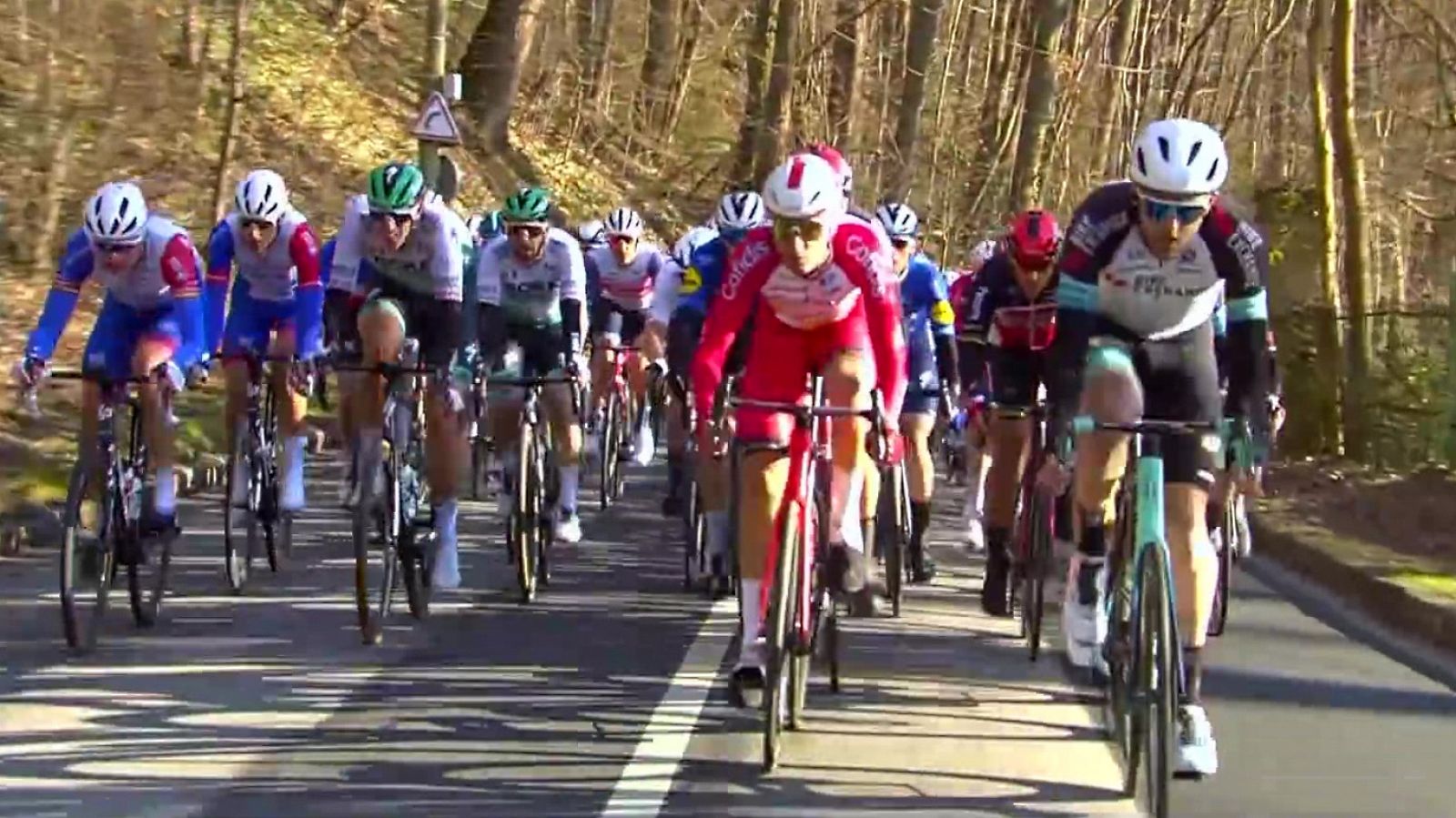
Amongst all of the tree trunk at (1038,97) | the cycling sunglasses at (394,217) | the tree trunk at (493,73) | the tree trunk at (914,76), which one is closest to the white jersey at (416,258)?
the cycling sunglasses at (394,217)

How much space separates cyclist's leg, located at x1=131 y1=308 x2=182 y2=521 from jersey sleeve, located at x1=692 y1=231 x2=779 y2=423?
121 inches

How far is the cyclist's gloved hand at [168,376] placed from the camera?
414 inches

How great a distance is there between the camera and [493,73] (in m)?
37.7

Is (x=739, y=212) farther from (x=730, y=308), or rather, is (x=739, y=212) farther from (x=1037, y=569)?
(x=730, y=308)

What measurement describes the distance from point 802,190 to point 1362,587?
20.5 feet

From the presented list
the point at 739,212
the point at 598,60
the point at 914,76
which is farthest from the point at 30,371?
the point at 598,60

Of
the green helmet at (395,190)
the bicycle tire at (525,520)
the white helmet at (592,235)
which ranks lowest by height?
the bicycle tire at (525,520)

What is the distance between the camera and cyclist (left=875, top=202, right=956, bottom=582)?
13.0 meters

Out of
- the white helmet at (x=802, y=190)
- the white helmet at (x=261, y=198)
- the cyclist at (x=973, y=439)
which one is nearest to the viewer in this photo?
the white helmet at (x=802, y=190)

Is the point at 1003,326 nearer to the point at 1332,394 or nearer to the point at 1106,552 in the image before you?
the point at 1106,552

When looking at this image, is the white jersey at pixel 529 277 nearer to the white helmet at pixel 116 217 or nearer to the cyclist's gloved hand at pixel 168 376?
the cyclist's gloved hand at pixel 168 376

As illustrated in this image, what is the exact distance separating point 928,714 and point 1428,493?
31.4 ft

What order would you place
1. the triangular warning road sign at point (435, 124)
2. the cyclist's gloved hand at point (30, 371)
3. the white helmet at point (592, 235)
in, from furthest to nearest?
the triangular warning road sign at point (435, 124), the white helmet at point (592, 235), the cyclist's gloved hand at point (30, 371)

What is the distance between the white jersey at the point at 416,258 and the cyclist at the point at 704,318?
114cm
